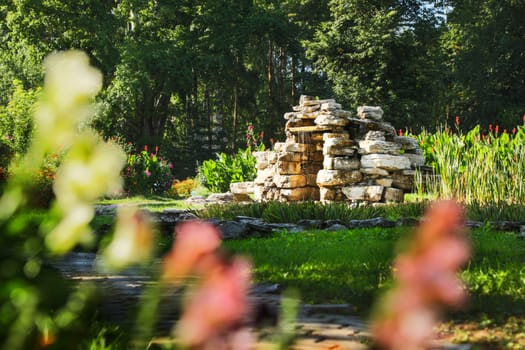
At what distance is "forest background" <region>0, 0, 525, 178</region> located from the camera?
2748cm

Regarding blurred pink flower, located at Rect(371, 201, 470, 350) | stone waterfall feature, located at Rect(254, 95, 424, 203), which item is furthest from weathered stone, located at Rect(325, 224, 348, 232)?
blurred pink flower, located at Rect(371, 201, 470, 350)

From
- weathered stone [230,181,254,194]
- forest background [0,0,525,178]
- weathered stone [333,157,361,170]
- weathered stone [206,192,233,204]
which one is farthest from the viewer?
forest background [0,0,525,178]

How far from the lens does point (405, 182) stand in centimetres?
1380

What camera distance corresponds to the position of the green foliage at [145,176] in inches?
818

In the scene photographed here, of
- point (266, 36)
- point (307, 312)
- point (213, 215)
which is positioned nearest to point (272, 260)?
point (307, 312)

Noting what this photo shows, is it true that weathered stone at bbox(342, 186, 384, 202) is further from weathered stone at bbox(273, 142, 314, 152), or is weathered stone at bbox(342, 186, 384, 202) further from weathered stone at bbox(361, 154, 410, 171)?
weathered stone at bbox(273, 142, 314, 152)

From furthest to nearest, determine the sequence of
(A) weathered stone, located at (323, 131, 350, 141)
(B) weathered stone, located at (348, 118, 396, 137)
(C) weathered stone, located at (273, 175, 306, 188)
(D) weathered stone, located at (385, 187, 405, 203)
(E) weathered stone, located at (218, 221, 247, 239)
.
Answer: (B) weathered stone, located at (348, 118, 396, 137) → (C) weathered stone, located at (273, 175, 306, 188) → (A) weathered stone, located at (323, 131, 350, 141) → (D) weathered stone, located at (385, 187, 405, 203) → (E) weathered stone, located at (218, 221, 247, 239)

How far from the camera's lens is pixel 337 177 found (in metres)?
13.6

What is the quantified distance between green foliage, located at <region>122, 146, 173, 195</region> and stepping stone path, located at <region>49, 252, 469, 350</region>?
15.3m

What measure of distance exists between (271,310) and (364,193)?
11.1m

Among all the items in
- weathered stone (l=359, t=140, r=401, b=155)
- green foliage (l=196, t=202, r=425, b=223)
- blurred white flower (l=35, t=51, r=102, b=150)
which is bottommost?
green foliage (l=196, t=202, r=425, b=223)

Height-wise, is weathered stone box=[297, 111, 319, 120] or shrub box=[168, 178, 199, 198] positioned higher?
weathered stone box=[297, 111, 319, 120]

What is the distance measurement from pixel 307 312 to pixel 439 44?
3242 cm

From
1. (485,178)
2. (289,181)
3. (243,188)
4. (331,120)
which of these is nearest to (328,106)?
(331,120)
